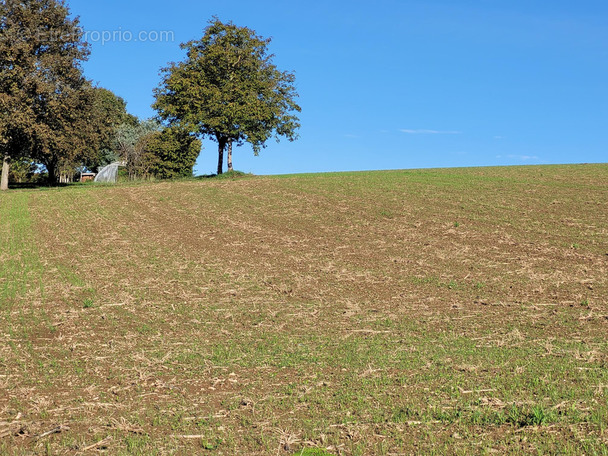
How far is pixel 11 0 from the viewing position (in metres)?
49.5

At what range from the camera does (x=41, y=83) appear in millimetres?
47969

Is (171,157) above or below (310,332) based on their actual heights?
above

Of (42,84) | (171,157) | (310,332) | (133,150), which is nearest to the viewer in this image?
(310,332)

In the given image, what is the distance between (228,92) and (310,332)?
44.9 meters

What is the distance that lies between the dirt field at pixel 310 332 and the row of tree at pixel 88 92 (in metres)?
26.8

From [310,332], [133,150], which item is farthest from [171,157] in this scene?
[310,332]

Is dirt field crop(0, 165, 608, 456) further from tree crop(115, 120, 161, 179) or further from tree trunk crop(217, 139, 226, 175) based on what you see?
tree crop(115, 120, 161, 179)

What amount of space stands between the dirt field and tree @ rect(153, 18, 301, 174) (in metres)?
27.4

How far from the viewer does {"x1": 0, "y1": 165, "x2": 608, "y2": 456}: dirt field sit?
712 cm

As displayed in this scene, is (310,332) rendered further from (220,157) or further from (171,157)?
(171,157)

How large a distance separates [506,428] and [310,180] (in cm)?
3546

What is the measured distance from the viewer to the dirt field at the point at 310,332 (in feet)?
23.4

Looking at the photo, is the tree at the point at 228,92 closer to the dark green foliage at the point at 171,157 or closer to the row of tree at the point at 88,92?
the row of tree at the point at 88,92

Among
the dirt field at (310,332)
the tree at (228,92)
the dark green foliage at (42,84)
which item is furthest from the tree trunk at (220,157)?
the dirt field at (310,332)
